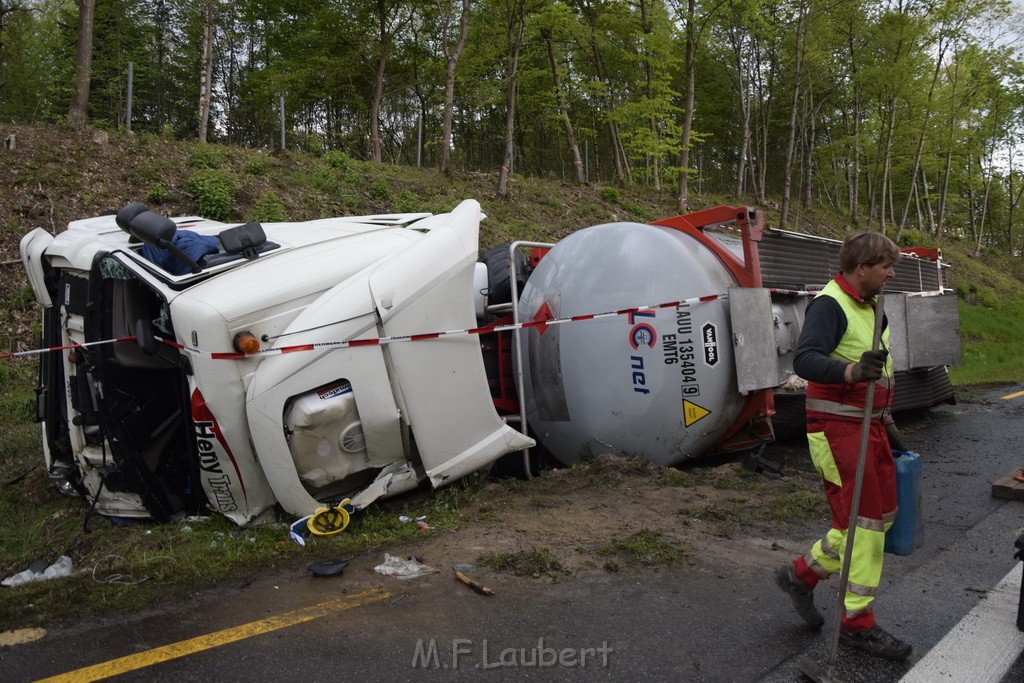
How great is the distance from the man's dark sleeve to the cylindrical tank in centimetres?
209

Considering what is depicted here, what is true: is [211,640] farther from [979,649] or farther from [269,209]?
[269,209]

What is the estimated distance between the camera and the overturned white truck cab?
4.32 metres

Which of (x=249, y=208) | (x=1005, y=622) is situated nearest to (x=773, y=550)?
(x=1005, y=622)

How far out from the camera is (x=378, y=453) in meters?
4.57

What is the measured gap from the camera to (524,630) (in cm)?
329

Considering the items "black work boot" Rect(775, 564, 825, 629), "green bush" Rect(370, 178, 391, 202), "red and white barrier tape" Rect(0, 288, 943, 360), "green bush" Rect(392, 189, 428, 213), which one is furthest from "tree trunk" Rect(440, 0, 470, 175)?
"black work boot" Rect(775, 564, 825, 629)

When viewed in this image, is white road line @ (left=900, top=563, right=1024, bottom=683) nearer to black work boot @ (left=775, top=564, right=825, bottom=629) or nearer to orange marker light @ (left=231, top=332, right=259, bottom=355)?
black work boot @ (left=775, top=564, right=825, bottom=629)

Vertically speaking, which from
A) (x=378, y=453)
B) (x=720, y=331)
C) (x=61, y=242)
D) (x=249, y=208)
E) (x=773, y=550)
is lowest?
(x=773, y=550)

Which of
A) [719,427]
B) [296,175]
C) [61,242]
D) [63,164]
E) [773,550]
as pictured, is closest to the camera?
[773,550]

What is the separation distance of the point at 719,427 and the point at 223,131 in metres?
30.1

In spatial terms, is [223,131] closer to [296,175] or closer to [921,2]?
[296,175]

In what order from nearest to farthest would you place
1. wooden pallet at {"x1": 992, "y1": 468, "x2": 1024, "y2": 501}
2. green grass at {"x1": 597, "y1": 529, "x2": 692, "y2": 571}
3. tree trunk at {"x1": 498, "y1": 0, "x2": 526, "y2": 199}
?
1. green grass at {"x1": 597, "y1": 529, "x2": 692, "y2": 571}
2. wooden pallet at {"x1": 992, "y1": 468, "x2": 1024, "y2": 501}
3. tree trunk at {"x1": 498, "y1": 0, "x2": 526, "y2": 199}

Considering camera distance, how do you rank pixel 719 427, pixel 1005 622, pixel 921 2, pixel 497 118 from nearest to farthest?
pixel 1005 622
pixel 719 427
pixel 921 2
pixel 497 118

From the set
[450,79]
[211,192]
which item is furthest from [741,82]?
[211,192]
